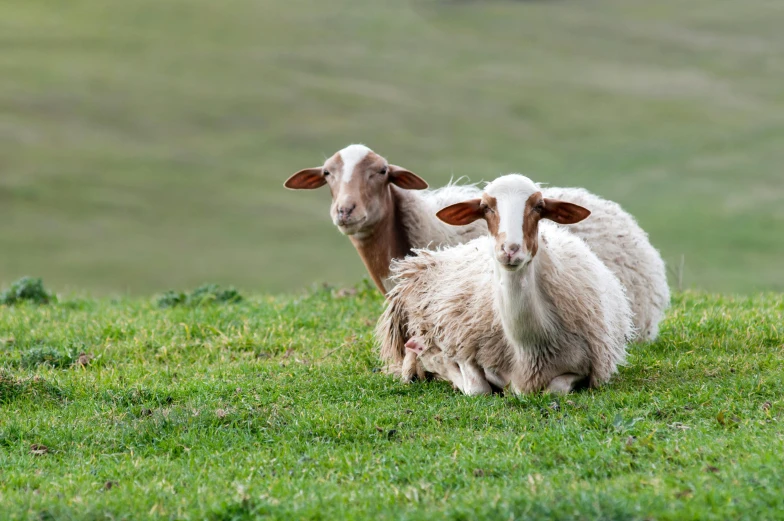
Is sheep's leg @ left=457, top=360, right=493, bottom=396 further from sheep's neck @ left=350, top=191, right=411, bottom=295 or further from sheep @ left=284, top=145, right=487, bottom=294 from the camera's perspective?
sheep's neck @ left=350, top=191, right=411, bottom=295

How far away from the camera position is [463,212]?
6.92 metres

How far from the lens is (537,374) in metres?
6.99

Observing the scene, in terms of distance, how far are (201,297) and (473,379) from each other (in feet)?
17.7

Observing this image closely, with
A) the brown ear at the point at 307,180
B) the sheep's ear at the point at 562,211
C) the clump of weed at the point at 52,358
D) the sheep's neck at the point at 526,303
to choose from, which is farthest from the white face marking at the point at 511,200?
the clump of weed at the point at 52,358

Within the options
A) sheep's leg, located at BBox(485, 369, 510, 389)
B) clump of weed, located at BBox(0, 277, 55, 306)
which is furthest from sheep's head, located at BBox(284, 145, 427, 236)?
clump of weed, located at BBox(0, 277, 55, 306)

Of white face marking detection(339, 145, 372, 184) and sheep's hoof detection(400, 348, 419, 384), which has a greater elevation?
white face marking detection(339, 145, 372, 184)

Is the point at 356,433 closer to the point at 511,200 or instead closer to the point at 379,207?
the point at 511,200

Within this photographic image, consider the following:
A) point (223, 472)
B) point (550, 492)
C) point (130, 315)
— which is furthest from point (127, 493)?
point (130, 315)

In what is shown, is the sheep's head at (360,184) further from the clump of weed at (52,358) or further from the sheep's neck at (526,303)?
the clump of weed at (52,358)

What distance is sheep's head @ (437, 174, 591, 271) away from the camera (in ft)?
20.6

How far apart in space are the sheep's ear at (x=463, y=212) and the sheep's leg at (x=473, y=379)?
3.87ft

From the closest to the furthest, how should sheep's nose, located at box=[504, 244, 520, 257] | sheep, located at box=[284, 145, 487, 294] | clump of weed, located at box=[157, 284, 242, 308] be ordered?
sheep's nose, located at box=[504, 244, 520, 257], sheep, located at box=[284, 145, 487, 294], clump of weed, located at box=[157, 284, 242, 308]

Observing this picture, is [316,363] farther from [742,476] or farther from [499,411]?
[742,476]

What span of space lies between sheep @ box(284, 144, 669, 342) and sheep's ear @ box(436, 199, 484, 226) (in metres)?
1.67
